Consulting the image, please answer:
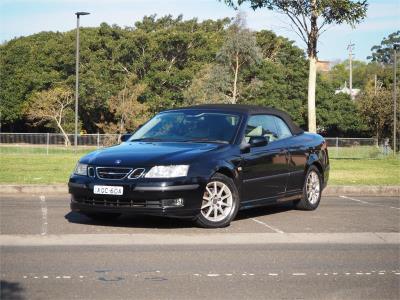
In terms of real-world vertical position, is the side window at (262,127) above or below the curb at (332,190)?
above

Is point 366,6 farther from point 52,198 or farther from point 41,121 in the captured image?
point 41,121

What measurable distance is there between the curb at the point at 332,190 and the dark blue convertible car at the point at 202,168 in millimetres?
3196

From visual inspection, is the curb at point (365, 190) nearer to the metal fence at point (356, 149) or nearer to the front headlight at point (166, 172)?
the front headlight at point (166, 172)

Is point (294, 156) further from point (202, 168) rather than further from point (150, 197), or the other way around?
point (150, 197)

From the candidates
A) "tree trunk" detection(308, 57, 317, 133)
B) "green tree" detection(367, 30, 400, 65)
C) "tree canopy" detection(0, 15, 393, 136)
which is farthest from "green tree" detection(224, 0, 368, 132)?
"green tree" detection(367, 30, 400, 65)

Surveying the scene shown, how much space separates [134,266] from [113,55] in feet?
181

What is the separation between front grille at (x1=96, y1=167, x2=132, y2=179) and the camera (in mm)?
8586

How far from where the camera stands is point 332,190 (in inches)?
555

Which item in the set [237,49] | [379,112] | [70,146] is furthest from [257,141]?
[379,112]

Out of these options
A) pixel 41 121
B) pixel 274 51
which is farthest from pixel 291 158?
pixel 274 51

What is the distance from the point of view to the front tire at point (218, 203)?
885 cm

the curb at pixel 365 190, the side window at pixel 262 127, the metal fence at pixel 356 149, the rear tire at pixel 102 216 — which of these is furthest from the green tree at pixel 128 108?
the rear tire at pixel 102 216

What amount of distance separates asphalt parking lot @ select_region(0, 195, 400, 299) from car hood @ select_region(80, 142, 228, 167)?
0.84m

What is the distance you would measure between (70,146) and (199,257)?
33.4 metres
